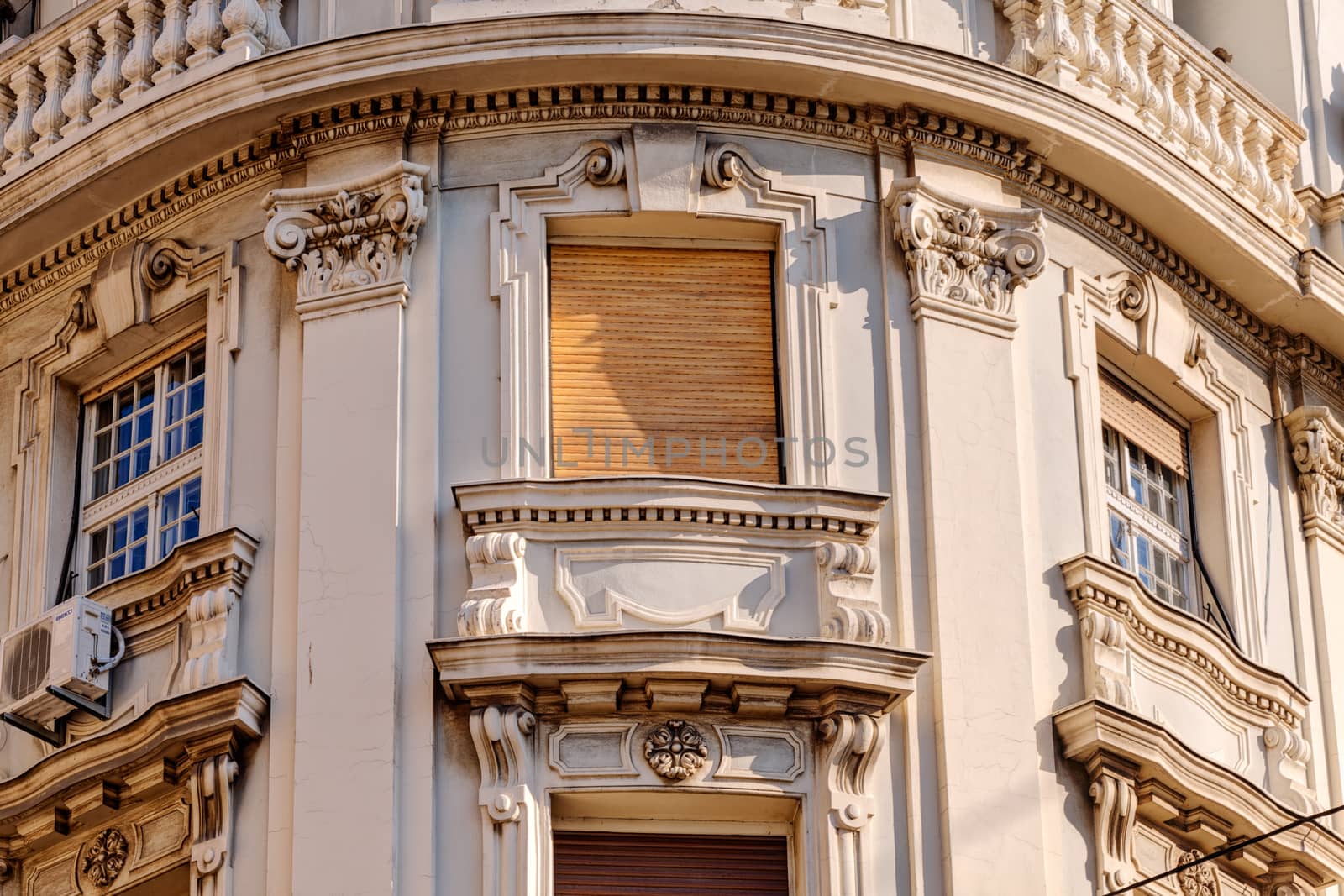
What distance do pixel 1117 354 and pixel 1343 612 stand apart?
8.17ft

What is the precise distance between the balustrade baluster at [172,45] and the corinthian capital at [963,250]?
4.47 metres

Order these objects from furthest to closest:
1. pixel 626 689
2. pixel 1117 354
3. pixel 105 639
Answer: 1. pixel 1117 354
2. pixel 105 639
3. pixel 626 689

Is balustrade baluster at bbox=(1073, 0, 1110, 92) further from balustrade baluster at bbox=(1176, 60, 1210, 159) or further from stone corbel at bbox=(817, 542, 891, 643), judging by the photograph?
stone corbel at bbox=(817, 542, 891, 643)

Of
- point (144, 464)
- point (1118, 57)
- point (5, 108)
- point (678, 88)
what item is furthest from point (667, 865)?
point (5, 108)

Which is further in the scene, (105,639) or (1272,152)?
(1272,152)

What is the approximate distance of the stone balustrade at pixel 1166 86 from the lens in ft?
68.3

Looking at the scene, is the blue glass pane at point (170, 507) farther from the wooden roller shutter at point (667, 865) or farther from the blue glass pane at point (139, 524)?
the wooden roller shutter at point (667, 865)

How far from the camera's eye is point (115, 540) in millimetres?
Answer: 20594

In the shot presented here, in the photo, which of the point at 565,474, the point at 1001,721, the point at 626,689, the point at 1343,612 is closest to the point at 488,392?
the point at 565,474

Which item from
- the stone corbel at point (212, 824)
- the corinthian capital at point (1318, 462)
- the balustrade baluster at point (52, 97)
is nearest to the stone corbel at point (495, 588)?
the stone corbel at point (212, 824)

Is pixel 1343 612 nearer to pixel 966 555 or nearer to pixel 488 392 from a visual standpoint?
pixel 966 555

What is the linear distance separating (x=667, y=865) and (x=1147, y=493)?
15.1 ft

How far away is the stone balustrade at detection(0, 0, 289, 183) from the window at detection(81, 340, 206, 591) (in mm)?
1555

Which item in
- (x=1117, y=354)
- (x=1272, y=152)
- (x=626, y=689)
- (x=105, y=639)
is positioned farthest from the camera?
(x=1272, y=152)
